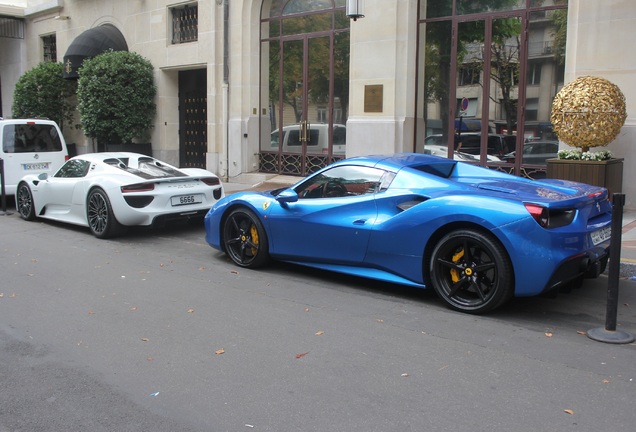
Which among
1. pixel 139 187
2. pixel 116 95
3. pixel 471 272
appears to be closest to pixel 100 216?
pixel 139 187

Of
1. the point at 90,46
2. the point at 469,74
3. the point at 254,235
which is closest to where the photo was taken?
the point at 254,235

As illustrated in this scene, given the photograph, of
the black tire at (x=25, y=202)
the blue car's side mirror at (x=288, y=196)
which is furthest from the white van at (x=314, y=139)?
the blue car's side mirror at (x=288, y=196)

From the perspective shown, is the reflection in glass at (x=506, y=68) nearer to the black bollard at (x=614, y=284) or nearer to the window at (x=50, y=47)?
the black bollard at (x=614, y=284)

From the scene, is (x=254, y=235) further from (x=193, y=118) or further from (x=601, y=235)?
(x=193, y=118)

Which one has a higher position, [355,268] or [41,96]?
[41,96]

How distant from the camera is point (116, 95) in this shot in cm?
1809

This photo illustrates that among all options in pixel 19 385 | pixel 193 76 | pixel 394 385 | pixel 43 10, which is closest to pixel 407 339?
pixel 394 385

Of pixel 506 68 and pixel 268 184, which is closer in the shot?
pixel 506 68

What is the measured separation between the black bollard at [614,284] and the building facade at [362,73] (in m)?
6.31

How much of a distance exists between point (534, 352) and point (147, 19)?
56.8 feet

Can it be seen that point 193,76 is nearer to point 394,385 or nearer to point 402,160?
point 402,160

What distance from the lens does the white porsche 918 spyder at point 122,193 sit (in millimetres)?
9289

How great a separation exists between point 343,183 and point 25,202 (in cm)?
720

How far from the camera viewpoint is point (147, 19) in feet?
62.5
